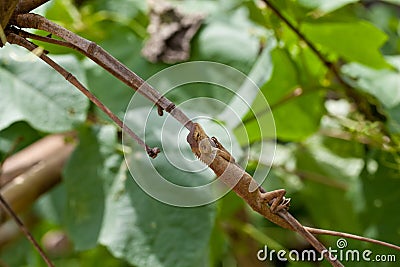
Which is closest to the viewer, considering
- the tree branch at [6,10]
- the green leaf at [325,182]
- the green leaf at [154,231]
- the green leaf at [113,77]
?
the tree branch at [6,10]

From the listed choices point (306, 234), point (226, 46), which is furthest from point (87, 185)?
point (306, 234)

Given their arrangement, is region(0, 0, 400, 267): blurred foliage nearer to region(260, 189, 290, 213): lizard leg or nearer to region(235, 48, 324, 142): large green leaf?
region(235, 48, 324, 142): large green leaf

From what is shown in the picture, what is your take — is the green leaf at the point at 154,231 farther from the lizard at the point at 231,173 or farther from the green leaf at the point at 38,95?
the lizard at the point at 231,173

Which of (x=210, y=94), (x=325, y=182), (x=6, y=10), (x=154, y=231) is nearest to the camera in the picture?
(x=6, y=10)

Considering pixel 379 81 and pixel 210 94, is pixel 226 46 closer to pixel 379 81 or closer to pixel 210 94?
pixel 210 94

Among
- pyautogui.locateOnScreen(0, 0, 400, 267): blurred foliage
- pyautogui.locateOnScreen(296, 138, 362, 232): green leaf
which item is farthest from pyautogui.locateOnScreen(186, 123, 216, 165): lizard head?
pyautogui.locateOnScreen(296, 138, 362, 232): green leaf

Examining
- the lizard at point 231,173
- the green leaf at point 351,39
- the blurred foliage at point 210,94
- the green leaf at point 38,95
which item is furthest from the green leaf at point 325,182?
the lizard at point 231,173

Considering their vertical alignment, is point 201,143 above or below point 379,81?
above
